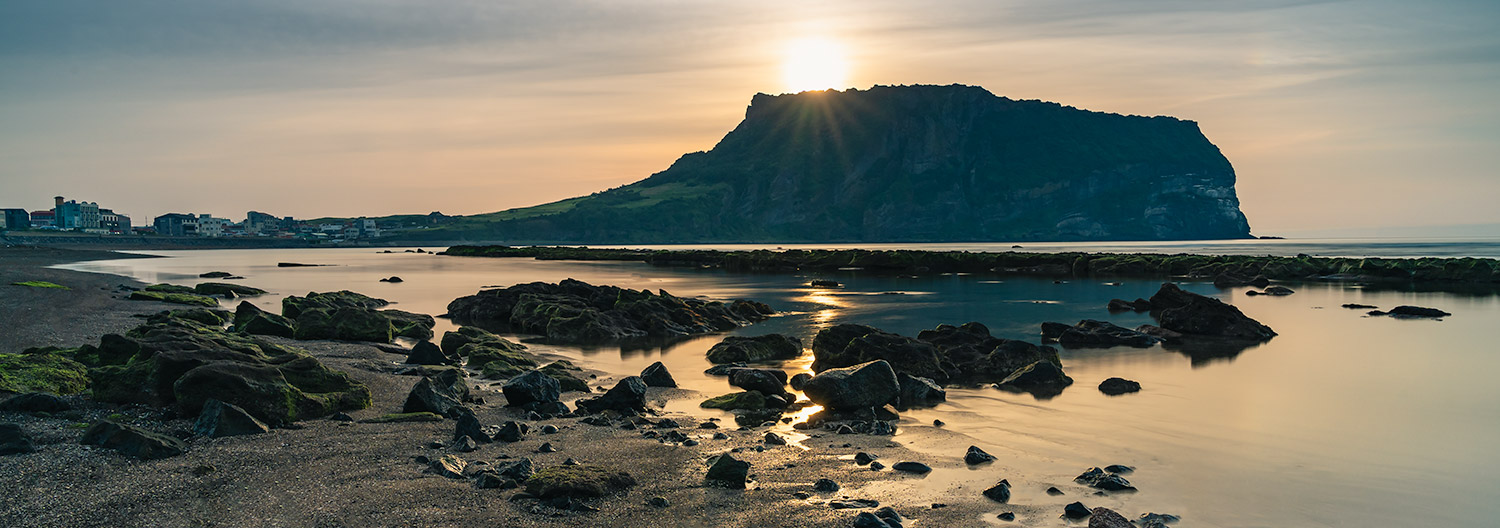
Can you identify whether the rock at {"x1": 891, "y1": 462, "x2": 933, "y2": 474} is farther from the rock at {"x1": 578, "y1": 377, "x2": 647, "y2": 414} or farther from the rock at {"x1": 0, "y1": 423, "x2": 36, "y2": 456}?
the rock at {"x1": 0, "y1": 423, "x2": 36, "y2": 456}

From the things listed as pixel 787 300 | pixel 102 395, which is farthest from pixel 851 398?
pixel 787 300

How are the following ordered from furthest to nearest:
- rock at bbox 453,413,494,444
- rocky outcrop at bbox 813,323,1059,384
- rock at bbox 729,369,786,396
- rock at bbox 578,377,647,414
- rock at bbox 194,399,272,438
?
rocky outcrop at bbox 813,323,1059,384 < rock at bbox 729,369,786,396 < rock at bbox 578,377,647,414 < rock at bbox 453,413,494,444 < rock at bbox 194,399,272,438

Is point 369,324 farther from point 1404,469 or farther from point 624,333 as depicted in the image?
point 1404,469

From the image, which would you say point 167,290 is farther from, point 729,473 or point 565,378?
point 729,473

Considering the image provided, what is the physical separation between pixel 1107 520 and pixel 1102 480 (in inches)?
93.5

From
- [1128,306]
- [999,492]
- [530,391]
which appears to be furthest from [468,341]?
[1128,306]

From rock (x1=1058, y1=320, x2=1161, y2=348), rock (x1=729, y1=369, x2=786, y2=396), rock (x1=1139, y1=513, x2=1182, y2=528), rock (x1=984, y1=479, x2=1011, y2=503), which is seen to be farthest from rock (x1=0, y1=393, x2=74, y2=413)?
rock (x1=1058, y1=320, x2=1161, y2=348)

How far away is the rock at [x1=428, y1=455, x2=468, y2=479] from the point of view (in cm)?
1109

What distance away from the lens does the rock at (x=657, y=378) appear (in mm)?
20688

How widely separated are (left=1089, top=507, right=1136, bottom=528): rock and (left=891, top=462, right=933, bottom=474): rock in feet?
9.16

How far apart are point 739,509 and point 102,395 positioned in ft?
34.9

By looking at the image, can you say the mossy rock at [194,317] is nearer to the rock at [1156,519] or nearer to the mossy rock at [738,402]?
the mossy rock at [738,402]

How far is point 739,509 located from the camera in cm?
1048

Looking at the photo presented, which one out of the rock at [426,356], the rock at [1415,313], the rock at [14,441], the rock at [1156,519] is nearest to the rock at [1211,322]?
the rock at [1415,313]
